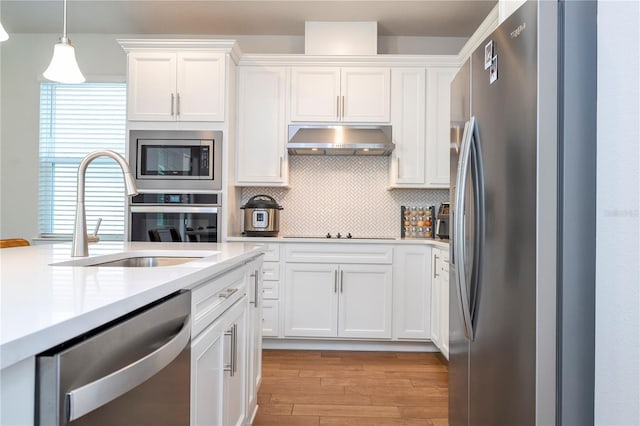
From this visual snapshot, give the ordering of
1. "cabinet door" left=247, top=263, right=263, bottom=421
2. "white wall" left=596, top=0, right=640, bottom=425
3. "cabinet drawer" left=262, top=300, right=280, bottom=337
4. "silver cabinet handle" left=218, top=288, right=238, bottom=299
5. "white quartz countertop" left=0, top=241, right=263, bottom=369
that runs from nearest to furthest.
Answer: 1. "white quartz countertop" left=0, top=241, right=263, bottom=369
2. "white wall" left=596, top=0, right=640, bottom=425
3. "silver cabinet handle" left=218, top=288, right=238, bottom=299
4. "cabinet door" left=247, top=263, right=263, bottom=421
5. "cabinet drawer" left=262, top=300, right=280, bottom=337

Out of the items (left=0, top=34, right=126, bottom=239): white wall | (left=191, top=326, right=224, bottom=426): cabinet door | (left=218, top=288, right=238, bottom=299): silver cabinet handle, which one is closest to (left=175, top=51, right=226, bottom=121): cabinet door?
(left=0, top=34, right=126, bottom=239): white wall

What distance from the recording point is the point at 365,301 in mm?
3467

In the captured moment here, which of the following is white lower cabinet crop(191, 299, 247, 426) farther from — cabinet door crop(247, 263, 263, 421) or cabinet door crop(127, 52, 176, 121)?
cabinet door crop(127, 52, 176, 121)

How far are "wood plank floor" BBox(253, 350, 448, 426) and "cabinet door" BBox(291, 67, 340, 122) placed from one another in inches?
75.3

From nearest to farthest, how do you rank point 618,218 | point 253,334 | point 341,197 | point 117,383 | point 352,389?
point 117,383 → point 618,218 → point 253,334 → point 352,389 → point 341,197

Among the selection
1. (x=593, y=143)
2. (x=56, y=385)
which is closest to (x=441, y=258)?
(x=593, y=143)

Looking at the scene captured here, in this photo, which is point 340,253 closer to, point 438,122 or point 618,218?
point 438,122

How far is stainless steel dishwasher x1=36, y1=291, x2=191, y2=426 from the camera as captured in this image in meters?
0.54

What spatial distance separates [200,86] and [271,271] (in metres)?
1.56

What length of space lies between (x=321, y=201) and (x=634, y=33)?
10.5ft

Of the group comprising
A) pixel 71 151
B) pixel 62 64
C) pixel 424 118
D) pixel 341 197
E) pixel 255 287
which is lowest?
pixel 255 287

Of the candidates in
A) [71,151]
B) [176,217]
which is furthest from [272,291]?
[71,151]

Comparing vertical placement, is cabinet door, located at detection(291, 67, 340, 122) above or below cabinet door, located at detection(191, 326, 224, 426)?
above

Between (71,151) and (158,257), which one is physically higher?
(71,151)
